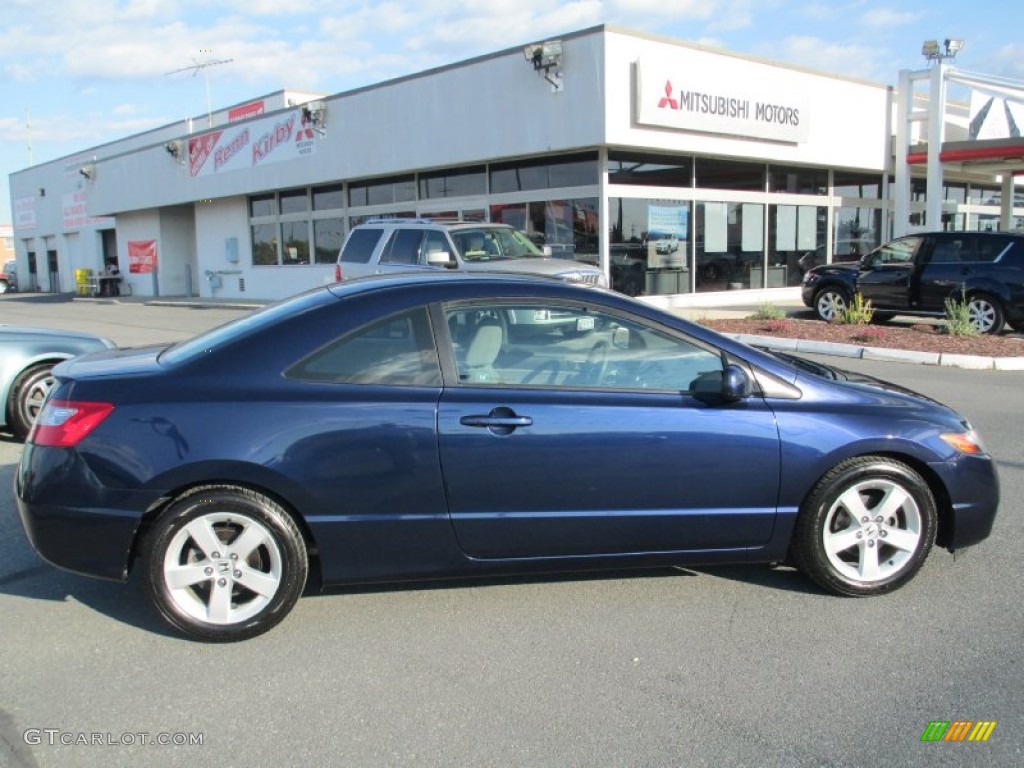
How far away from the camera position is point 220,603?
3660 mm

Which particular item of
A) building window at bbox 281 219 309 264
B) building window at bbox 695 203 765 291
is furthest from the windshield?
building window at bbox 281 219 309 264

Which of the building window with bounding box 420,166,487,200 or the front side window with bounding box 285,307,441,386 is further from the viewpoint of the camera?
the building window with bounding box 420,166,487,200

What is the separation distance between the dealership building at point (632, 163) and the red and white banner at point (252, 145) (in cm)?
7

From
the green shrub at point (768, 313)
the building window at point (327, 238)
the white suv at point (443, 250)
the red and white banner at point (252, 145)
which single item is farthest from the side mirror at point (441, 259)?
the red and white banner at point (252, 145)

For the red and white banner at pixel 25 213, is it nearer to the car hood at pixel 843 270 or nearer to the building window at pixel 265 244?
the building window at pixel 265 244

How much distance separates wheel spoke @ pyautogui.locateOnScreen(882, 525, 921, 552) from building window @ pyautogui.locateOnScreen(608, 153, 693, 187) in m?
14.6

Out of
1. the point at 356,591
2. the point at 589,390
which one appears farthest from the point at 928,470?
the point at 356,591

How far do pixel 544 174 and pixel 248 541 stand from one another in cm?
1639

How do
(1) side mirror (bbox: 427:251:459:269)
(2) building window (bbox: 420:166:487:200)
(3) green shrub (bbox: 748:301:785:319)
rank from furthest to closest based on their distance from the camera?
(2) building window (bbox: 420:166:487:200), (3) green shrub (bbox: 748:301:785:319), (1) side mirror (bbox: 427:251:459:269)

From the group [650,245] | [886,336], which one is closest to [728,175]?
[650,245]

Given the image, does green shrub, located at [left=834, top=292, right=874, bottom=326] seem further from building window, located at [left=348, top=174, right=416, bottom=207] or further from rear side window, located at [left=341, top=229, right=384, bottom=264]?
building window, located at [left=348, top=174, right=416, bottom=207]

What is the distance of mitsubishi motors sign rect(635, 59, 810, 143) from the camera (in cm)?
1697

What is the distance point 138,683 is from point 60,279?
50360 millimetres

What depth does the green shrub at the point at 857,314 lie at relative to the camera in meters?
14.3
